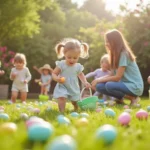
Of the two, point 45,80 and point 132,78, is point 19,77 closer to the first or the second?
point 132,78

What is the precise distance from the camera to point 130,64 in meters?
5.61

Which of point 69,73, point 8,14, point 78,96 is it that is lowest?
point 78,96

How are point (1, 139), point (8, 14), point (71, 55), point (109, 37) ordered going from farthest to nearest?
point (8, 14)
point (109, 37)
point (71, 55)
point (1, 139)

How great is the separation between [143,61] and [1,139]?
40.0 feet

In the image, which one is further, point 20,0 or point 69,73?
point 20,0

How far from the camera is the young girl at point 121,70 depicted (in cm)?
544

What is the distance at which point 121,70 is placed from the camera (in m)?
5.43

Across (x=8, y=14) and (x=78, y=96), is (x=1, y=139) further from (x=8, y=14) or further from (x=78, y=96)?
(x=8, y=14)

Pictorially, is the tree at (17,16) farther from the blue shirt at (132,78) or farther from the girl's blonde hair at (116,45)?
the blue shirt at (132,78)

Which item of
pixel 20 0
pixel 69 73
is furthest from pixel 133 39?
pixel 69 73

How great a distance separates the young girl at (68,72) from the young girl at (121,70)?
0.76 meters

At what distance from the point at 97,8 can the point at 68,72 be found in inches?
1227

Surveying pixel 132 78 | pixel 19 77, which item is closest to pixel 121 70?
pixel 132 78

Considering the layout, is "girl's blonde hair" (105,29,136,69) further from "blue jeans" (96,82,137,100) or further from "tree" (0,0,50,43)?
"tree" (0,0,50,43)
